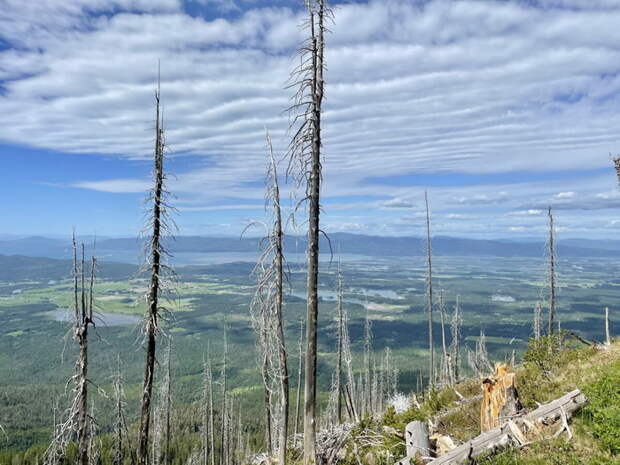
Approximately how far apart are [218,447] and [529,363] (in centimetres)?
6270

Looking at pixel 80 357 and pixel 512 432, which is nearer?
pixel 512 432

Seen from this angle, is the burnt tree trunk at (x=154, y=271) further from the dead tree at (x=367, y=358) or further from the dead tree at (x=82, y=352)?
the dead tree at (x=367, y=358)

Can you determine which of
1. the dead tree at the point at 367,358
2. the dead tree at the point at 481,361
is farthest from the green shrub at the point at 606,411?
the dead tree at the point at 367,358

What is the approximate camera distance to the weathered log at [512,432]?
28.8ft

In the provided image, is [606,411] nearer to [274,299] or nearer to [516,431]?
[516,431]

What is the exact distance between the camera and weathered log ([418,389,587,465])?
877cm

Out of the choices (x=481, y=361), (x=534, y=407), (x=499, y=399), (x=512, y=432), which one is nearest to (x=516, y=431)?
(x=512, y=432)

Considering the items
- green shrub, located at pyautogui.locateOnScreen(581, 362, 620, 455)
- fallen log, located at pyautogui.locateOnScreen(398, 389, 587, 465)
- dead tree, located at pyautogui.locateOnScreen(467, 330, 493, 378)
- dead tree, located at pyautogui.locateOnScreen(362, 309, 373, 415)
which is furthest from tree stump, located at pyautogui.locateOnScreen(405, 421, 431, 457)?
dead tree, located at pyautogui.locateOnScreen(362, 309, 373, 415)

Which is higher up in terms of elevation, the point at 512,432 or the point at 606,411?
the point at 606,411

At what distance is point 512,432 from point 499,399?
1376mm

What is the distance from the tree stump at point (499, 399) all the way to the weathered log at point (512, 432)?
508 mm

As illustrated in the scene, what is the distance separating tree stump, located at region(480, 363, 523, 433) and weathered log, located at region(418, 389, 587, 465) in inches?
20.0

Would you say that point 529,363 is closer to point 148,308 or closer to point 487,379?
point 487,379

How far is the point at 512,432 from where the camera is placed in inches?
375
